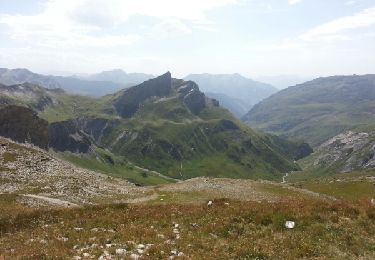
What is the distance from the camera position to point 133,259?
21125mm

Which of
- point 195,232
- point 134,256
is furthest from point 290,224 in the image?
point 134,256

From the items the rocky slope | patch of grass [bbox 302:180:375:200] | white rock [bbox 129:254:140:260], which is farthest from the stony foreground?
patch of grass [bbox 302:180:375:200]

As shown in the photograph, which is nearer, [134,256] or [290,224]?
[134,256]

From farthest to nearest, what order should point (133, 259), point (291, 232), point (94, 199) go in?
point (94, 199)
point (291, 232)
point (133, 259)

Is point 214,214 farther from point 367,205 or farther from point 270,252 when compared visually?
point 367,205

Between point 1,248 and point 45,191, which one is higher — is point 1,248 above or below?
above

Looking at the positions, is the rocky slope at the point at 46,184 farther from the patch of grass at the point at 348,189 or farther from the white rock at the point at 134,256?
the patch of grass at the point at 348,189

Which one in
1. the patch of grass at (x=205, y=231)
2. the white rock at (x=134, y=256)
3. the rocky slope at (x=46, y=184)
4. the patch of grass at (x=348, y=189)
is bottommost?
the patch of grass at (x=348, y=189)

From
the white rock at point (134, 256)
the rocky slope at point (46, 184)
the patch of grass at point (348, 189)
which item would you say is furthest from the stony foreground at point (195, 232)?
the patch of grass at point (348, 189)

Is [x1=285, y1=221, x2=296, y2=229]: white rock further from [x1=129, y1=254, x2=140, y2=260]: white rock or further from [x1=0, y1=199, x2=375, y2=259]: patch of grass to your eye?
[x1=129, y1=254, x2=140, y2=260]: white rock

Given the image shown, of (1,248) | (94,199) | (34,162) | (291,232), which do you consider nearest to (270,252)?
(291,232)

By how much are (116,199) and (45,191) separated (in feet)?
31.9

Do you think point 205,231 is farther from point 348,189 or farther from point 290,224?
point 348,189

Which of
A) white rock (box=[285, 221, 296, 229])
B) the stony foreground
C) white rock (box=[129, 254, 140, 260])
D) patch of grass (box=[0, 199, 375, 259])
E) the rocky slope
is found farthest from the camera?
the rocky slope
